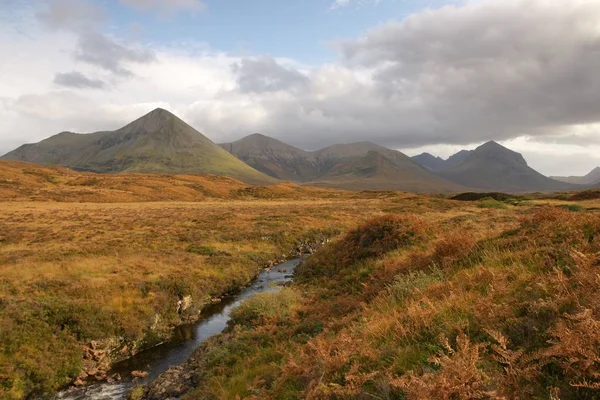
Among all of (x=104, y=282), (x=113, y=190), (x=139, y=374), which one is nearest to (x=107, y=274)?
(x=104, y=282)

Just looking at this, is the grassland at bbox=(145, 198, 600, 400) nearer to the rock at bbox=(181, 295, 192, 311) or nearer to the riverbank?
the riverbank

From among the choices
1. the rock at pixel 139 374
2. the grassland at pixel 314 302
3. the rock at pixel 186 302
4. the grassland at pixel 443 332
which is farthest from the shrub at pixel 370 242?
the rock at pixel 139 374

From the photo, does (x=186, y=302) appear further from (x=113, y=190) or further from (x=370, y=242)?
(x=113, y=190)

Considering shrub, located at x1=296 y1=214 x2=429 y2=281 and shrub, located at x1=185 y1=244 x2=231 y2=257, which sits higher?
shrub, located at x1=296 y1=214 x2=429 y2=281

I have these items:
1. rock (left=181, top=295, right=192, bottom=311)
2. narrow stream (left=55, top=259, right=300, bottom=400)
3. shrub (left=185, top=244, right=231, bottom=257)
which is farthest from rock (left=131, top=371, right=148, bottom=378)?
shrub (left=185, top=244, right=231, bottom=257)

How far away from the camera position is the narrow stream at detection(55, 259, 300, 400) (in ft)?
49.7

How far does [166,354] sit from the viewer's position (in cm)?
1858

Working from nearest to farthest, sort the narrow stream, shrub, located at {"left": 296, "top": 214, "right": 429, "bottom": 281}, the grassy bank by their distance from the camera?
the grassy bank → the narrow stream → shrub, located at {"left": 296, "top": 214, "right": 429, "bottom": 281}

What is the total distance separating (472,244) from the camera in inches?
594

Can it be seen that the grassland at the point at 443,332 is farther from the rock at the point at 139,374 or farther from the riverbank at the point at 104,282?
the riverbank at the point at 104,282

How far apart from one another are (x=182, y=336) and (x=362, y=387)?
16.6 metres

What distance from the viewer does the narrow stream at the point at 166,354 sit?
49.7 feet

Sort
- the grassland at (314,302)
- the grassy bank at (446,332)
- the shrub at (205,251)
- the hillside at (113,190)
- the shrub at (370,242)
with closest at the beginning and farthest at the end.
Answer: the grassy bank at (446,332) < the grassland at (314,302) < the shrub at (370,242) < the shrub at (205,251) < the hillside at (113,190)

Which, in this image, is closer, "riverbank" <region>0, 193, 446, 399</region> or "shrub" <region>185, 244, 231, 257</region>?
"riverbank" <region>0, 193, 446, 399</region>
